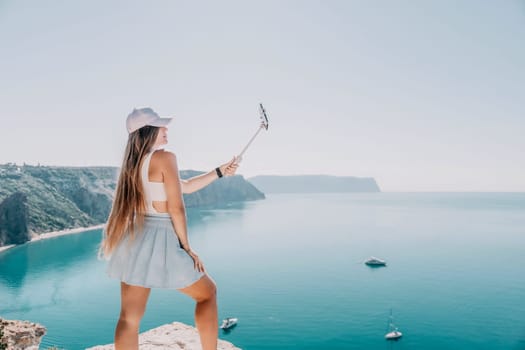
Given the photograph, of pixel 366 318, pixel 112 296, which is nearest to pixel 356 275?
pixel 366 318

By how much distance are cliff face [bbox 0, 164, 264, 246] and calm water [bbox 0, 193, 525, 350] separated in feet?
25.7

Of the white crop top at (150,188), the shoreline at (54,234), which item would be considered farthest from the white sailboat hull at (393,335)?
the shoreline at (54,234)

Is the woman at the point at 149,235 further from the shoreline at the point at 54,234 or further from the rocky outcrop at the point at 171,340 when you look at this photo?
the shoreline at the point at 54,234

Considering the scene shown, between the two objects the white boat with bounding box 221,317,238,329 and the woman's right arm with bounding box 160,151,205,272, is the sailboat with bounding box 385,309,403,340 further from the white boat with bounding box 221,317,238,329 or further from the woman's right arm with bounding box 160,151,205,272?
the woman's right arm with bounding box 160,151,205,272

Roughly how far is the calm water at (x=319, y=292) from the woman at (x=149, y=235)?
33.4 meters

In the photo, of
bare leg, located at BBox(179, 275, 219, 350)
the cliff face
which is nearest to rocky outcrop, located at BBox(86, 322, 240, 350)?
bare leg, located at BBox(179, 275, 219, 350)

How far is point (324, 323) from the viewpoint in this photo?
3650 cm

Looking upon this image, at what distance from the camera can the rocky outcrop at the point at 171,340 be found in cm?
548

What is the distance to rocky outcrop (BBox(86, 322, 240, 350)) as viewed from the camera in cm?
548

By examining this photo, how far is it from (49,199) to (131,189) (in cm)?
11599

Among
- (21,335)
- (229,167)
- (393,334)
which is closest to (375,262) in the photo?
(393,334)

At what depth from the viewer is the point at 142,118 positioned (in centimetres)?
265

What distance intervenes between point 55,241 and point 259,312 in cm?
6542

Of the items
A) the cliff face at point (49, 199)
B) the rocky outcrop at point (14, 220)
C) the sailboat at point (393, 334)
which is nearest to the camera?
the sailboat at point (393, 334)
